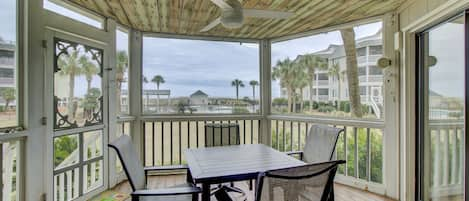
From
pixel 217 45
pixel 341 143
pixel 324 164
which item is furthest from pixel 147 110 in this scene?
pixel 324 164

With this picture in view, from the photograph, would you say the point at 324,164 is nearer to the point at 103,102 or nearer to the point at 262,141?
the point at 103,102

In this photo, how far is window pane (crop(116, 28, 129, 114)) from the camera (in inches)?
148

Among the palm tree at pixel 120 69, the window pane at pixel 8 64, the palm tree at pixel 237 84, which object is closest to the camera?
the window pane at pixel 8 64

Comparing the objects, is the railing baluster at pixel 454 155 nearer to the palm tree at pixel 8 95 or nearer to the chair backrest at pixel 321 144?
the chair backrest at pixel 321 144

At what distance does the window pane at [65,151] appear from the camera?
8.97 feet

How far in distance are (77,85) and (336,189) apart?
3.55 meters

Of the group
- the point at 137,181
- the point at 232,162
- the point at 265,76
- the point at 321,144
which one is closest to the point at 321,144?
the point at 321,144

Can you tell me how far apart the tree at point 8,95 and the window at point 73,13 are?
91 centimetres

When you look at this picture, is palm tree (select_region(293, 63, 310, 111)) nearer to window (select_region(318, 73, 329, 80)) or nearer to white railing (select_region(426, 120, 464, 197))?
window (select_region(318, 73, 329, 80))

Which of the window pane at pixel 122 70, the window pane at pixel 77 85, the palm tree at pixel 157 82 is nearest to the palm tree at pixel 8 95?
the window pane at pixel 77 85

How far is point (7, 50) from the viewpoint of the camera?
7.06ft

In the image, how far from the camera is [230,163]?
7.22ft

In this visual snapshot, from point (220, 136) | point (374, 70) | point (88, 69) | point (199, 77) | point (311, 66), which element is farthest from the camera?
point (199, 77)

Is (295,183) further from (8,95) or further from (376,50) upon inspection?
(376,50)
